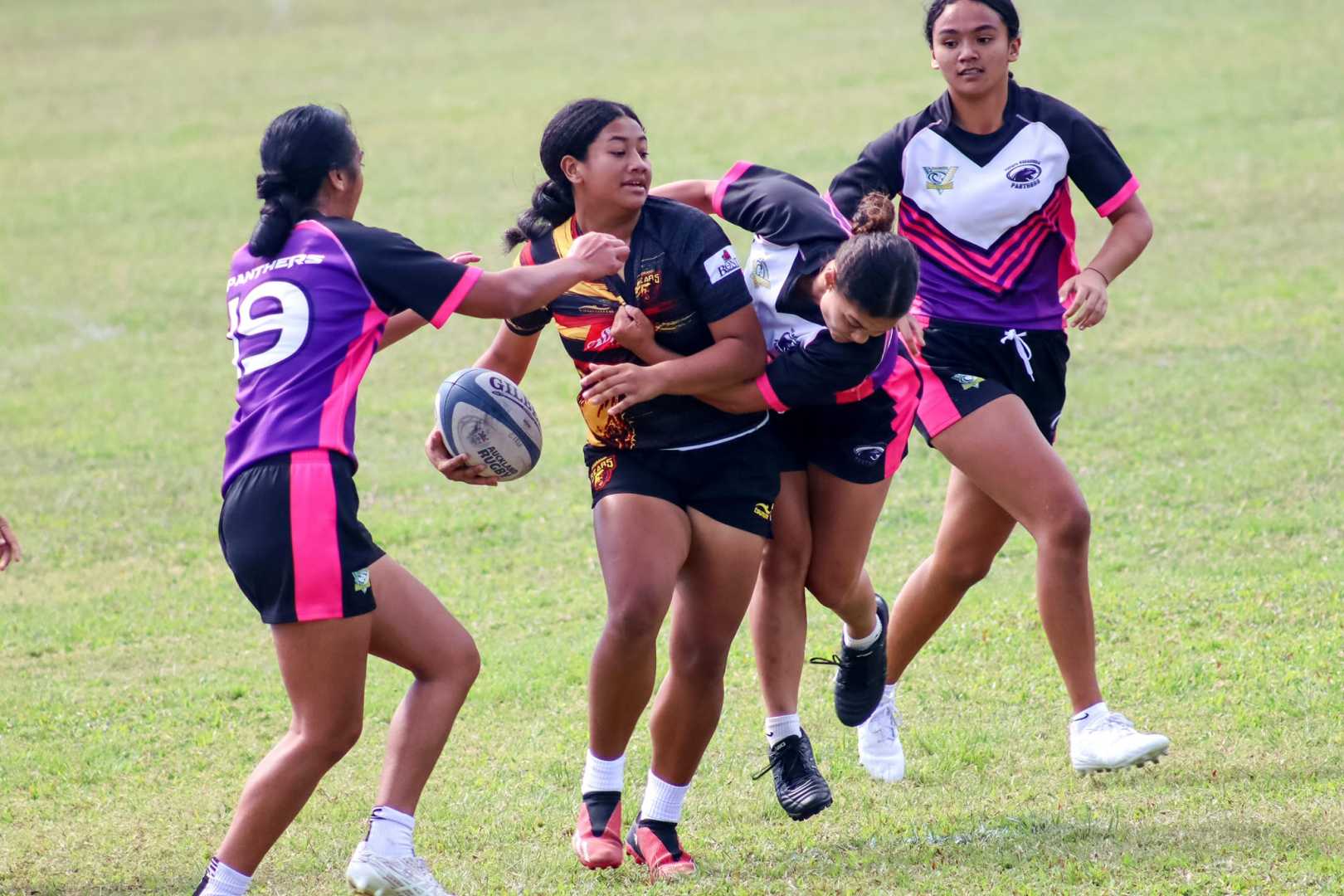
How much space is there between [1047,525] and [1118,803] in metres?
0.89

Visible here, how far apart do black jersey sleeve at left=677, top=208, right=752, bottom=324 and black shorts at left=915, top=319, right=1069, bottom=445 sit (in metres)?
0.96

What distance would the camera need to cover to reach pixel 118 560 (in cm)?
895

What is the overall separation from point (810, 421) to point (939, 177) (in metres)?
1.01

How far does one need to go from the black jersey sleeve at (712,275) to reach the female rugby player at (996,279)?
0.85 m

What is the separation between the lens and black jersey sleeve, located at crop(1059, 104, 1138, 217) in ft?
18.5

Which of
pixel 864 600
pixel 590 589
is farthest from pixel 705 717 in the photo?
pixel 590 589

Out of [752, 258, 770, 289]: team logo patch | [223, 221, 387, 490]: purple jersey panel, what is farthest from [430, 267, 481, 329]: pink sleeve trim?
[752, 258, 770, 289]: team logo patch

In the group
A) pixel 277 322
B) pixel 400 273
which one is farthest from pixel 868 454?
pixel 277 322

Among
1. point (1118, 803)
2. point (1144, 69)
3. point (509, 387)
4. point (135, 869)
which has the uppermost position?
point (1144, 69)

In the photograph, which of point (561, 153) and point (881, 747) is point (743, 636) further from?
point (561, 153)

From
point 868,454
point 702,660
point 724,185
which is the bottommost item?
point 702,660

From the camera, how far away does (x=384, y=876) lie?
4414mm

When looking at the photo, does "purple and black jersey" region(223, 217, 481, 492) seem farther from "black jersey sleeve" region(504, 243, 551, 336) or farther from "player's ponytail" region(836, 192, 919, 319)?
"player's ponytail" region(836, 192, 919, 319)

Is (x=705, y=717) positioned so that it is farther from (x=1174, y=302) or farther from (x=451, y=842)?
(x=1174, y=302)
